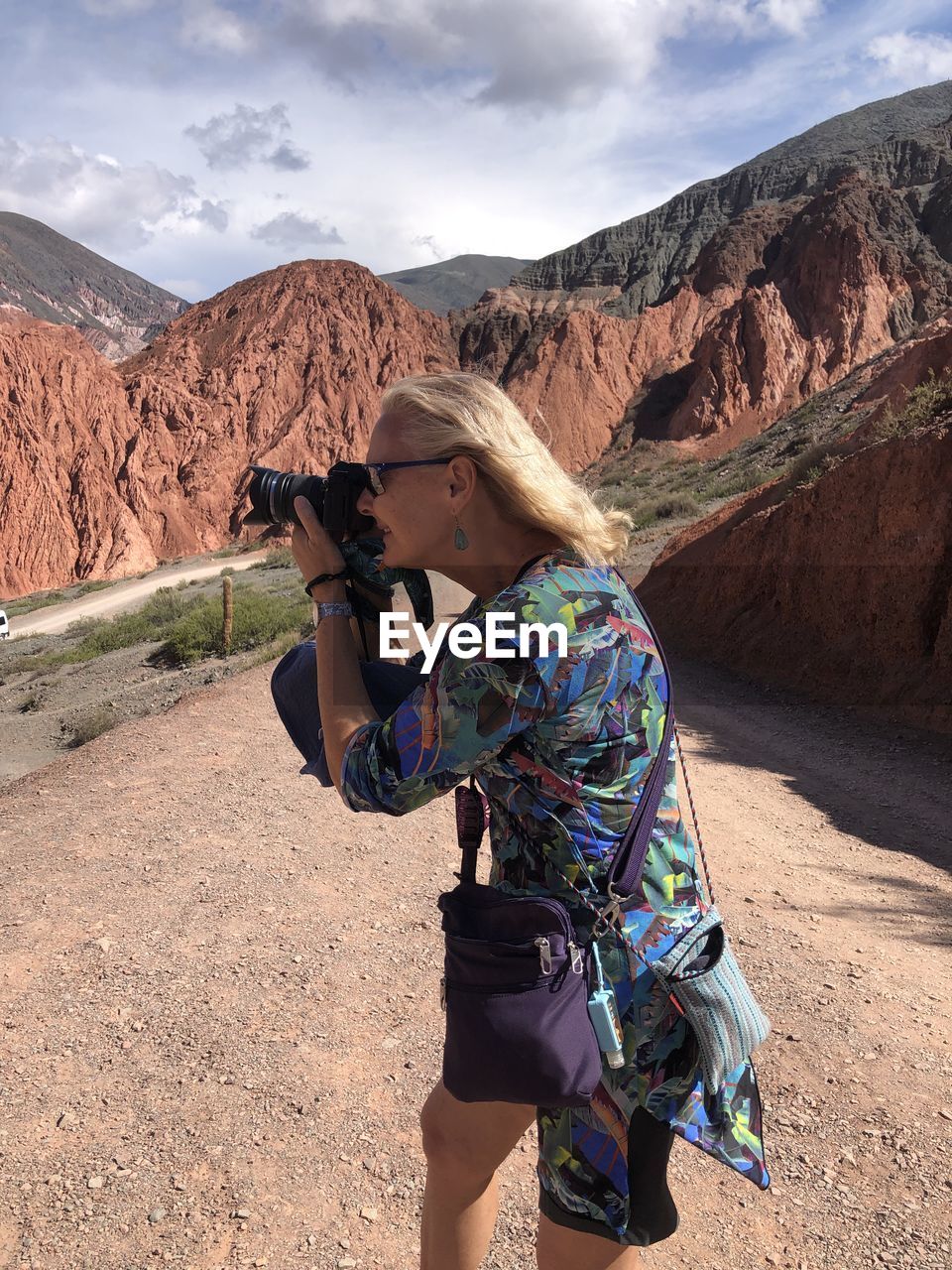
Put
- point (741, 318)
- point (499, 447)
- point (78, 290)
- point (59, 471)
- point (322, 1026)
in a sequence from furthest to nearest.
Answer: point (78, 290)
point (741, 318)
point (59, 471)
point (322, 1026)
point (499, 447)

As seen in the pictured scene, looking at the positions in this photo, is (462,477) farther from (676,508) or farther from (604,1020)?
(676,508)

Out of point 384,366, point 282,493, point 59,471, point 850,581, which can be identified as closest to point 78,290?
point 384,366

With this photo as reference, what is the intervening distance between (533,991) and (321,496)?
3.21 ft

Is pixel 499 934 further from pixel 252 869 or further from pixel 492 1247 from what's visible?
pixel 252 869

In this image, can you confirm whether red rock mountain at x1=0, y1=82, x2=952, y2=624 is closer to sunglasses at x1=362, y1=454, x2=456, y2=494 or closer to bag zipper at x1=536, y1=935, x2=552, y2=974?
sunglasses at x1=362, y1=454, x2=456, y2=494

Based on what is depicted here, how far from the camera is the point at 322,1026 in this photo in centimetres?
362

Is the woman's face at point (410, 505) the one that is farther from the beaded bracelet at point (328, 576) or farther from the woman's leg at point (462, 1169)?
the woman's leg at point (462, 1169)

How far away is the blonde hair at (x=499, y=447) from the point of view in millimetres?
1509

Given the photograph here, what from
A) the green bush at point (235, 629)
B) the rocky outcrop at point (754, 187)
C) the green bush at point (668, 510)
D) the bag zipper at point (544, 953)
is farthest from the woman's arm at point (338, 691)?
the rocky outcrop at point (754, 187)

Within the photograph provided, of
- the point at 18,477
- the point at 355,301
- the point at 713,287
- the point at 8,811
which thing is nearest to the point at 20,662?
the point at 8,811

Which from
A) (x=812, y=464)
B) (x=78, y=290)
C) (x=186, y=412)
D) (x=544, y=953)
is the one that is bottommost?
(x=544, y=953)

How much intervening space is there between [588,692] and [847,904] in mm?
4205

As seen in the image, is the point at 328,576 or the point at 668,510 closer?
the point at 328,576

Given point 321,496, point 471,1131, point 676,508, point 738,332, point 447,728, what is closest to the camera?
point 447,728
